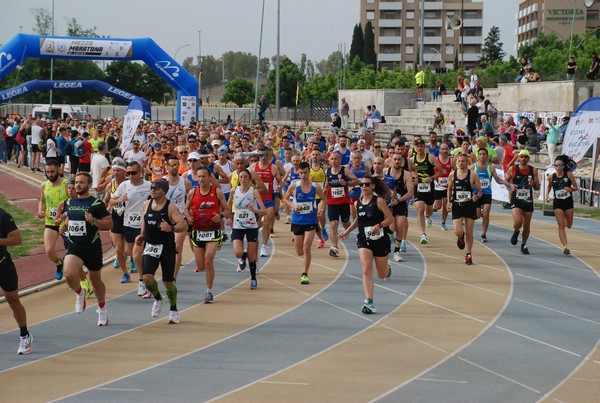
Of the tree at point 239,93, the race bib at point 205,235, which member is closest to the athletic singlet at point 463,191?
the race bib at point 205,235

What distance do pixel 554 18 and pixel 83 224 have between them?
114 meters

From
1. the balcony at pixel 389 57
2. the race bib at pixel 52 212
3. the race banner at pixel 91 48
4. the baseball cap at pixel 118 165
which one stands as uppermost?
the balcony at pixel 389 57

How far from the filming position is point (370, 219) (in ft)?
40.8

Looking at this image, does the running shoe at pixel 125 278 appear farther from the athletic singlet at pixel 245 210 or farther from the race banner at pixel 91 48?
the race banner at pixel 91 48

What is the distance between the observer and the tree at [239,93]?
85.2 m

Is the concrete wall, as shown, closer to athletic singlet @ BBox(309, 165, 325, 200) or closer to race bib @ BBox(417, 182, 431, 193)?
race bib @ BBox(417, 182, 431, 193)

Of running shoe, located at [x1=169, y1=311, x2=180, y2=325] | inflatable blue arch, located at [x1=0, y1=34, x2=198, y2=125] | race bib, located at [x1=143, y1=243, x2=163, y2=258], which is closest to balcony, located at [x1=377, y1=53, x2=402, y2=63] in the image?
inflatable blue arch, located at [x1=0, y1=34, x2=198, y2=125]

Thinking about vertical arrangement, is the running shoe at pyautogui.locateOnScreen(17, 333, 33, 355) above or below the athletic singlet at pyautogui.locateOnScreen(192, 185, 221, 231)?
below

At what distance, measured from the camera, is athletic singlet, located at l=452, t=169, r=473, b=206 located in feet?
54.1

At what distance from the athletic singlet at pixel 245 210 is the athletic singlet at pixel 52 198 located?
2.46 m

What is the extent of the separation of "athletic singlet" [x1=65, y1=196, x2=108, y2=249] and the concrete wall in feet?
83.3

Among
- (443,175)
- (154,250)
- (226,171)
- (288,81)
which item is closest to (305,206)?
(226,171)

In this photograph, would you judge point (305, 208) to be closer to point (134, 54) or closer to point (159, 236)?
point (159, 236)

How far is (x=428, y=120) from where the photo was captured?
41.7 m
